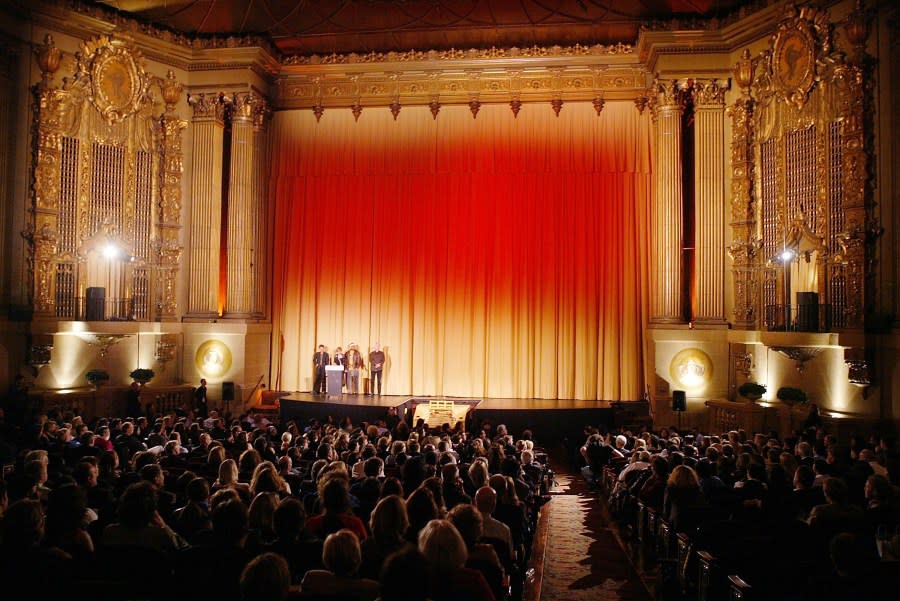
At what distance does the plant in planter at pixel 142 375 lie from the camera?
17.9 meters

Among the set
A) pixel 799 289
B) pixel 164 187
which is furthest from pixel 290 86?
pixel 799 289

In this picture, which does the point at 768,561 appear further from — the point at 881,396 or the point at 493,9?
the point at 493,9

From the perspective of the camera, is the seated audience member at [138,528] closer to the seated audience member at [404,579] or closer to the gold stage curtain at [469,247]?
the seated audience member at [404,579]

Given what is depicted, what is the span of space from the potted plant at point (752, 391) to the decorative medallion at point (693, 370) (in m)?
1.51

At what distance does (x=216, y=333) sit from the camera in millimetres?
19766

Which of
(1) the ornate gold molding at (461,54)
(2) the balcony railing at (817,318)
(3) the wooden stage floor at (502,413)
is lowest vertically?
(3) the wooden stage floor at (502,413)

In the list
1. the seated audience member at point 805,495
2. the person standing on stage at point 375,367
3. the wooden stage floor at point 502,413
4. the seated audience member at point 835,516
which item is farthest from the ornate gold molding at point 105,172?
the seated audience member at point 835,516

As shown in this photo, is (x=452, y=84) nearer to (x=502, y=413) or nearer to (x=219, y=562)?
(x=502, y=413)

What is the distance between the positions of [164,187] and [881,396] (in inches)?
674

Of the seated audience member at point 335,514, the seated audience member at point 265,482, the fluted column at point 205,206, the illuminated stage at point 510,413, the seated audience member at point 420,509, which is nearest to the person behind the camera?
the seated audience member at point 420,509

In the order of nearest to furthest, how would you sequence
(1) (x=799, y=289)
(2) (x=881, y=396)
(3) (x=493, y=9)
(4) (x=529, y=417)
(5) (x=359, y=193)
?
(2) (x=881, y=396) → (1) (x=799, y=289) → (4) (x=529, y=417) → (3) (x=493, y=9) → (5) (x=359, y=193)

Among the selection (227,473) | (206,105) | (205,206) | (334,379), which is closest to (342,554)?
(227,473)

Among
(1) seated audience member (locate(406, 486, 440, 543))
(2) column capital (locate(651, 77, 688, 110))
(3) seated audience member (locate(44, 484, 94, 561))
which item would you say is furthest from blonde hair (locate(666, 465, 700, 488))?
(2) column capital (locate(651, 77, 688, 110))

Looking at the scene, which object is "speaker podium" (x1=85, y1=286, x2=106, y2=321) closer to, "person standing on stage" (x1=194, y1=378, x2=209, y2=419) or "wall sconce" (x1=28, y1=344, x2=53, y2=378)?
"wall sconce" (x1=28, y1=344, x2=53, y2=378)
